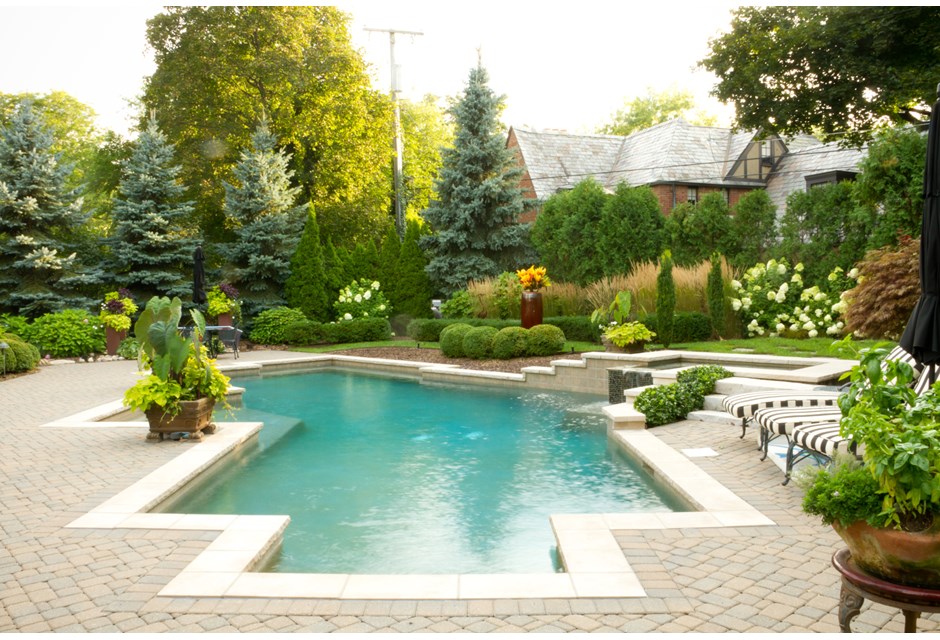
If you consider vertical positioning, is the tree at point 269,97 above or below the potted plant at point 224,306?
above

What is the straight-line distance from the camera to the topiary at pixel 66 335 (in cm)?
1714

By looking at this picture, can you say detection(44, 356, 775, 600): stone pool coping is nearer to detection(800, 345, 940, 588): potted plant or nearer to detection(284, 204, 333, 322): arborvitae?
detection(800, 345, 940, 588): potted plant

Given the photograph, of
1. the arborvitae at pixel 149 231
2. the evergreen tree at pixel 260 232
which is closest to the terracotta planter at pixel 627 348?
the evergreen tree at pixel 260 232

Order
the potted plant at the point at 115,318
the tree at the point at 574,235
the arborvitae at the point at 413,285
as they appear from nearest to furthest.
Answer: the potted plant at the point at 115,318, the tree at the point at 574,235, the arborvitae at the point at 413,285

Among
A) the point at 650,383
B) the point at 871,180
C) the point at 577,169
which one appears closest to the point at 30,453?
the point at 650,383

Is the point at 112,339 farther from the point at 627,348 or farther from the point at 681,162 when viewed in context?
the point at 681,162

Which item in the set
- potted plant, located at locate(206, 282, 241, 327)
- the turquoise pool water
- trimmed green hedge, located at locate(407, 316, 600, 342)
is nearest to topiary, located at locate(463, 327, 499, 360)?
trimmed green hedge, located at locate(407, 316, 600, 342)

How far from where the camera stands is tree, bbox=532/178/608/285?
1847 centimetres

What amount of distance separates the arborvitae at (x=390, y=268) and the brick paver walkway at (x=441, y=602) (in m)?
16.1

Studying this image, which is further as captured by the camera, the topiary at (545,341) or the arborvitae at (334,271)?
the arborvitae at (334,271)

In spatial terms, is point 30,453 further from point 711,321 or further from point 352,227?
point 352,227

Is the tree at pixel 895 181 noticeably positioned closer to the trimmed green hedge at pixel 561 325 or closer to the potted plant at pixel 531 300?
the trimmed green hedge at pixel 561 325

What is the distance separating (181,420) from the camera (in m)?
7.88

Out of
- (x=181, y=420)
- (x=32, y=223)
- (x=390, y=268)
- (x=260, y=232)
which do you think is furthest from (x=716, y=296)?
(x=32, y=223)
